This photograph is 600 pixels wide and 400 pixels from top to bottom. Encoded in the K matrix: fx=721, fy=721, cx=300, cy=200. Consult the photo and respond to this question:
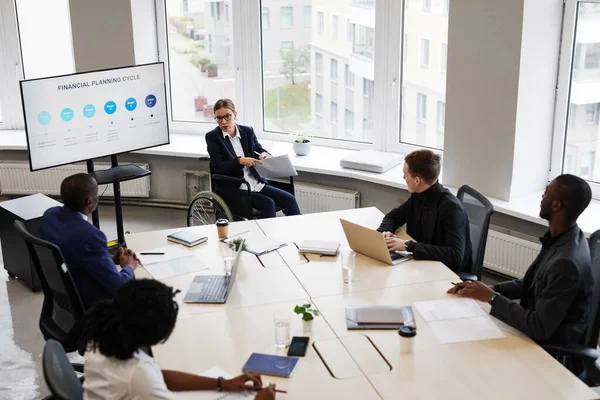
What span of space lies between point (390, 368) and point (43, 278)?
1.90m

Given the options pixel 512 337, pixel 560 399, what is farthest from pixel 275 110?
pixel 560 399

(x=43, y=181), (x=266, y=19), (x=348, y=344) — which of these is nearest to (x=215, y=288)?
(x=348, y=344)

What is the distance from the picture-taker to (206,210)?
6.39 metres

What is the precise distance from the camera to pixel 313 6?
259 inches

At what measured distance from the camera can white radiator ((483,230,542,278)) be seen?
16.5 ft

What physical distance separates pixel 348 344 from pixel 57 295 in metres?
1.60

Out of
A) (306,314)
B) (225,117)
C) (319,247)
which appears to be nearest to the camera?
(306,314)

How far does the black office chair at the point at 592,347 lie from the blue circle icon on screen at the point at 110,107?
3630mm

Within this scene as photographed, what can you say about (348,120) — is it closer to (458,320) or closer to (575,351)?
(458,320)

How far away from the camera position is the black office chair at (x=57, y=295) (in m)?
3.42

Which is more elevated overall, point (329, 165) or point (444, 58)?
point (444, 58)

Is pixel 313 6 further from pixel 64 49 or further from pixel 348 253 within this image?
pixel 348 253

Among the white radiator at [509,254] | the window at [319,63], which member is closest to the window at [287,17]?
the window at [319,63]

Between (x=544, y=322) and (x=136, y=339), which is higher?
(x=136, y=339)
